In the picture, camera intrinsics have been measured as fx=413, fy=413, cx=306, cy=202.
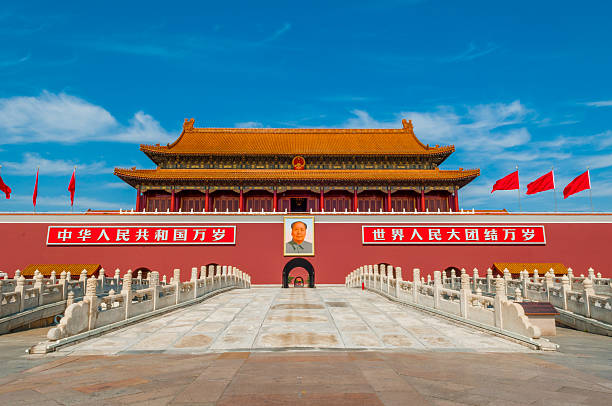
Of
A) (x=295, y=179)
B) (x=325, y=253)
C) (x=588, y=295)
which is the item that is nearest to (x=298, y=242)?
(x=325, y=253)

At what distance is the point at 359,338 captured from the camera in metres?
8.54

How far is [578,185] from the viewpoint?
2558 centimetres

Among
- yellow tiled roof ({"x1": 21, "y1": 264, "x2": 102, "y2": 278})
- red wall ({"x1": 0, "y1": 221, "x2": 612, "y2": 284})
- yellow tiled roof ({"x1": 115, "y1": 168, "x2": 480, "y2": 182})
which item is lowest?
yellow tiled roof ({"x1": 21, "y1": 264, "x2": 102, "y2": 278})

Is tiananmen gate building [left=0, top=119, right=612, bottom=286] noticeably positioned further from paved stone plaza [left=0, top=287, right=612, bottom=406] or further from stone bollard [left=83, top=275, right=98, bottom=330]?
stone bollard [left=83, top=275, right=98, bottom=330]

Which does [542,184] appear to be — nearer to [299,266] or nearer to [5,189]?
[299,266]

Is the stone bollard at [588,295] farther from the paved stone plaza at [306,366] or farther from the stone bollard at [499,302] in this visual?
the stone bollard at [499,302]

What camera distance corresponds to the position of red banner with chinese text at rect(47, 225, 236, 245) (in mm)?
26484

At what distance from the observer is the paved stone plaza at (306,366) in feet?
15.3

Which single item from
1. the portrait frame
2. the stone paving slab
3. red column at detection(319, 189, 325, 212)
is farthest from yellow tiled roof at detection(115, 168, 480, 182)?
the stone paving slab

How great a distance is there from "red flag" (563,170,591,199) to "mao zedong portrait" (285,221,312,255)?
16.5m

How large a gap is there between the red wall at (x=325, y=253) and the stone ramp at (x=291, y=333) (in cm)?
1383

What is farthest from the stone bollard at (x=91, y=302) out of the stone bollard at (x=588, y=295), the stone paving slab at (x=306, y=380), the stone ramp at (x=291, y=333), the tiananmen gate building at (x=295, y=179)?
the tiananmen gate building at (x=295, y=179)

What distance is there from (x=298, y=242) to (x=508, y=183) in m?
14.5

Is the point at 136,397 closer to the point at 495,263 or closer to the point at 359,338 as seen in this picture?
the point at 359,338
